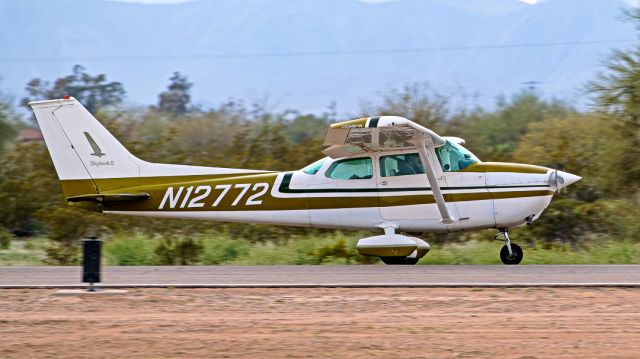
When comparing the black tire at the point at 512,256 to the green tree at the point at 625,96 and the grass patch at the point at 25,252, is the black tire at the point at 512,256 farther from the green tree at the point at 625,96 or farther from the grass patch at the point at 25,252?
the grass patch at the point at 25,252

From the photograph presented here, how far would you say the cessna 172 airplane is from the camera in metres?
16.5

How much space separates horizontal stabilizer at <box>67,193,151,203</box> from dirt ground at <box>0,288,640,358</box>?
389cm

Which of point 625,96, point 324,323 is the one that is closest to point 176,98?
point 625,96

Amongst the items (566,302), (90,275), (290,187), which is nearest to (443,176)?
(290,187)

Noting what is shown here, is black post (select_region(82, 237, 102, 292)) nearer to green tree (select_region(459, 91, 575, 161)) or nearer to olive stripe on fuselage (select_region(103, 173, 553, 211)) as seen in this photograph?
olive stripe on fuselage (select_region(103, 173, 553, 211))

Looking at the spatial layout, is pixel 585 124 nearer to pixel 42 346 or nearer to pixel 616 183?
pixel 616 183

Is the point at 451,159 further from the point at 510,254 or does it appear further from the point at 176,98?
the point at 176,98

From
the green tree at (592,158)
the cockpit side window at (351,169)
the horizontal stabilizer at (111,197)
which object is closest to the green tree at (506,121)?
the green tree at (592,158)

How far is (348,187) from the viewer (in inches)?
672

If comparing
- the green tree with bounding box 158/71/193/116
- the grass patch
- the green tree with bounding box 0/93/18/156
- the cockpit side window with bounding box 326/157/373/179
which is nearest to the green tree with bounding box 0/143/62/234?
the grass patch

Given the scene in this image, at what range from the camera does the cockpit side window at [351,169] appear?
1700cm

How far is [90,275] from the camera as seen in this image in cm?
1379

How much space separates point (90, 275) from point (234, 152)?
11858 mm

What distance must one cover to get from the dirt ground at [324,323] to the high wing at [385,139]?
3.07 meters
